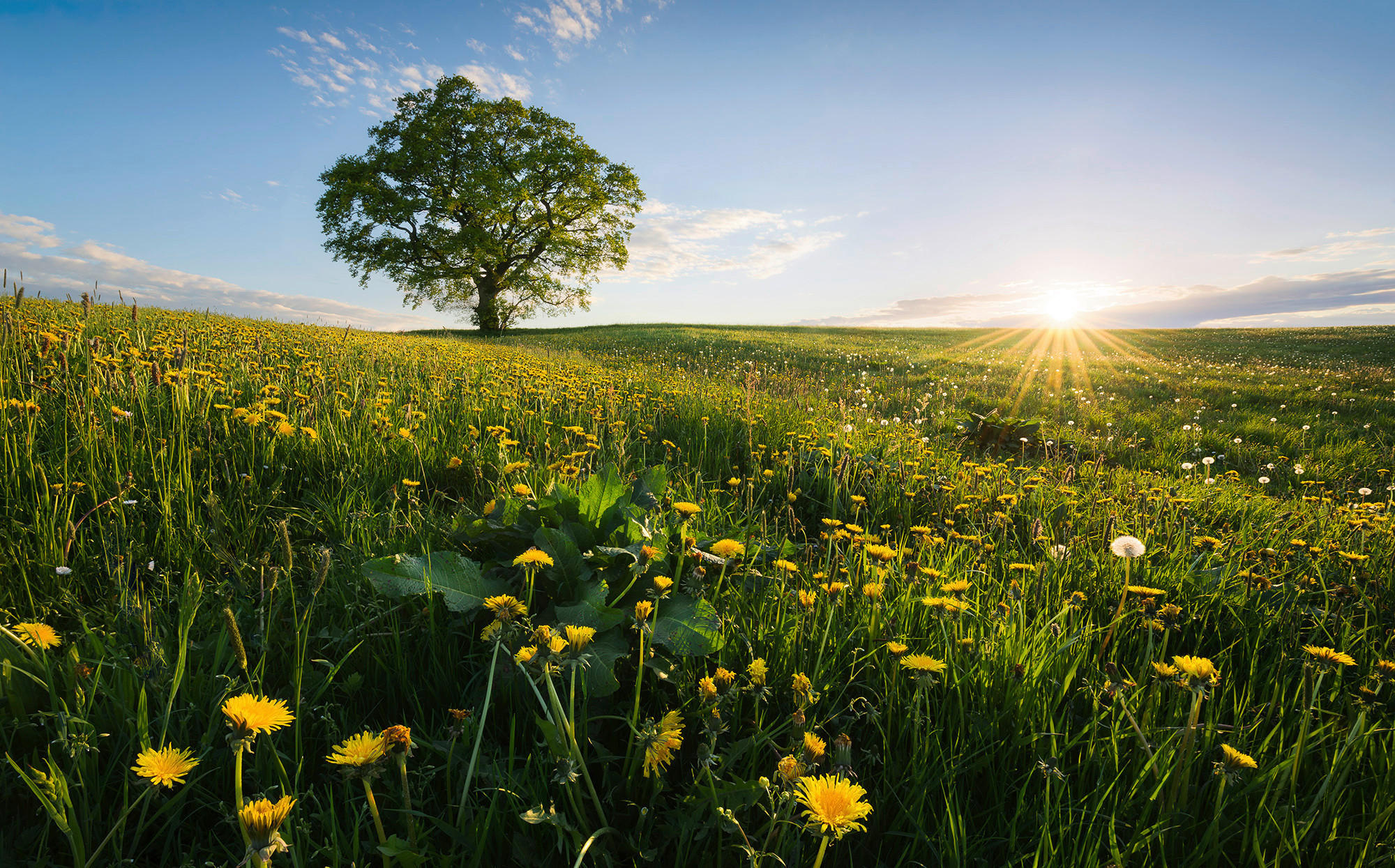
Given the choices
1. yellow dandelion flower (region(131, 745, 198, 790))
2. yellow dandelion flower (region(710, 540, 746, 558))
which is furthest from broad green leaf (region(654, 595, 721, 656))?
yellow dandelion flower (region(131, 745, 198, 790))

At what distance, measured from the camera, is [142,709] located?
1321mm

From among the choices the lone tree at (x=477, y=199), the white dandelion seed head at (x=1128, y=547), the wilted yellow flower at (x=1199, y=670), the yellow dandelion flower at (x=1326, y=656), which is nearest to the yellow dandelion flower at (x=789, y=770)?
the wilted yellow flower at (x=1199, y=670)

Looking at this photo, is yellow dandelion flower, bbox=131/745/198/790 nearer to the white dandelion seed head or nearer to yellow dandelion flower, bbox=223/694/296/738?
yellow dandelion flower, bbox=223/694/296/738

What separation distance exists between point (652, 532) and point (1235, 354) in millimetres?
23814

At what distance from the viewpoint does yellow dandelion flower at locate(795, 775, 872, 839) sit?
0.94 meters

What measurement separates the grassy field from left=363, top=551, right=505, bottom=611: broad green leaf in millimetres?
12

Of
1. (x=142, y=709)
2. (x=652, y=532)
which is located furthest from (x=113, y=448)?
(x=652, y=532)

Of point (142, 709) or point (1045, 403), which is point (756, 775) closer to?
point (142, 709)

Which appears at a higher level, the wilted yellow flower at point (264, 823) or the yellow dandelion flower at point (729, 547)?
the yellow dandelion flower at point (729, 547)

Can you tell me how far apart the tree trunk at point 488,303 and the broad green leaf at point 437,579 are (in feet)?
110

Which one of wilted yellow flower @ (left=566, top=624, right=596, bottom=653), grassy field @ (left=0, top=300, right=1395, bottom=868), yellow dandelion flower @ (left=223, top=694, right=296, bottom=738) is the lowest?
grassy field @ (left=0, top=300, right=1395, bottom=868)

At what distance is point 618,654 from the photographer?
5.18 ft

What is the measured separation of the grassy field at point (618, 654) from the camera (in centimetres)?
124

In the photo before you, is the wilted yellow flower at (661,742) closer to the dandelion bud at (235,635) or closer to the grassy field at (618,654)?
the grassy field at (618,654)
